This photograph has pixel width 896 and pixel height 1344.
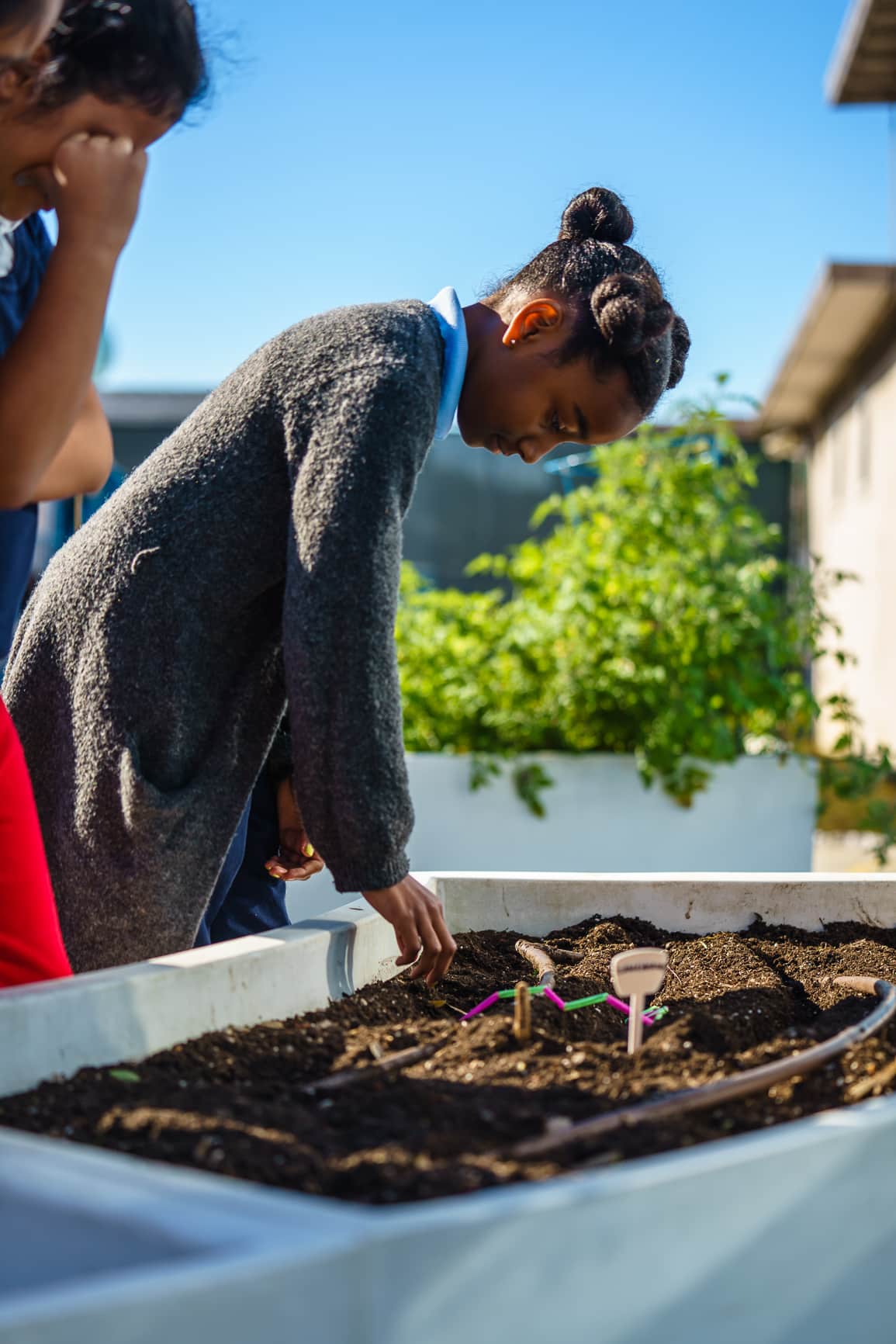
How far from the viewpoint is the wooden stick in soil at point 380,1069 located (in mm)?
1273

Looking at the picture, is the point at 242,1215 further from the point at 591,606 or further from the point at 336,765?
the point at 591,606

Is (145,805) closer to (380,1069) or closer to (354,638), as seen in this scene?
(354,638)

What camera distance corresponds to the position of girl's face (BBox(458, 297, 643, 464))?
5.67ft

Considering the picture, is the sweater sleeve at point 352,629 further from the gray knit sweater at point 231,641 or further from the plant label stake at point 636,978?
the plant label stake at point 636,978

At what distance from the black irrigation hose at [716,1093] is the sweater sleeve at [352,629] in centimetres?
46

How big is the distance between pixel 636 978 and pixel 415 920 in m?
0.27

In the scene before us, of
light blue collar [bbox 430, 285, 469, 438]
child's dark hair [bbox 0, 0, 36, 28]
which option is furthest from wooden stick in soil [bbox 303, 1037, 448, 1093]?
child's dark hair [bbox 0, 0, 36, 28]

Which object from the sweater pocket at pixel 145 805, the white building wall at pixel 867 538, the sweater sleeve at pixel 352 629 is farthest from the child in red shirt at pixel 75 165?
the white building wall at pixel 867 538

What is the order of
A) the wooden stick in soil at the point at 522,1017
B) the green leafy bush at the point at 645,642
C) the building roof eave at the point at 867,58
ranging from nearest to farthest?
the wooden stick in soil at the point at 522,1017
the green leafy bush at the point at 645,642
the building roof eave at the point at 867,58

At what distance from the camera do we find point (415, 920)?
5.08 ft

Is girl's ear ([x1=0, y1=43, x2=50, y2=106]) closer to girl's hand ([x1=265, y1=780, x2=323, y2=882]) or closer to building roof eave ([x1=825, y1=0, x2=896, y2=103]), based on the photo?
girl's hand ([x1=265, y1=780, x2=323, y2=882])

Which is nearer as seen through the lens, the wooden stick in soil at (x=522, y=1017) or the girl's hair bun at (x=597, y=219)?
the wooden stick in soil at (x=522, y=1017)

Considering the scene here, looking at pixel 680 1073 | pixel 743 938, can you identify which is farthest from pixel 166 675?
pixel 743 938

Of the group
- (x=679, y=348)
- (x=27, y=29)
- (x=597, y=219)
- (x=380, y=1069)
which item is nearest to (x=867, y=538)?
(x=679, y=348)
